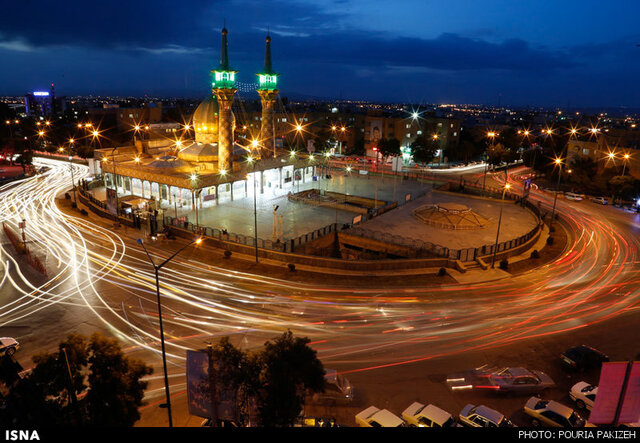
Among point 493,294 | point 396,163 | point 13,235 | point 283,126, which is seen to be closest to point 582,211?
point 396,163

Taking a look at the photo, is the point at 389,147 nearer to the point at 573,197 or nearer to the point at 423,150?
the point at 423,150

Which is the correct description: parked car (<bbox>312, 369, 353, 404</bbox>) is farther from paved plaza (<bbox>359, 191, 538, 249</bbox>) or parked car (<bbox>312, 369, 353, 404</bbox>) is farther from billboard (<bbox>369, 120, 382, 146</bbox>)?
billboard (<bbox>369, 120, 382, 146</bbox>)

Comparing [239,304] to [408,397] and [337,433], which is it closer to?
[408,397]

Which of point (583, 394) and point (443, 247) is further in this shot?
point (443, 247)

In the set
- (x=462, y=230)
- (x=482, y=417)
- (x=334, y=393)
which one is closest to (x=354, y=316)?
(x=334, y=393)

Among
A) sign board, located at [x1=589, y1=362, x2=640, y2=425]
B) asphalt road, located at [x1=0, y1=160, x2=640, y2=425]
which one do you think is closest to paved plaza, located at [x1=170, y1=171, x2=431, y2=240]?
asphalt road, located at [x1=0, y1=160, x2=640, y2=425]
